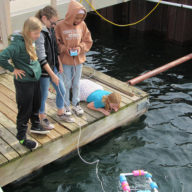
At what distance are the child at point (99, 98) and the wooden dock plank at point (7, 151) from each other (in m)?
1.70

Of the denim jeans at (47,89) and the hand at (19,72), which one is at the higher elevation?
the hand at (19,72)

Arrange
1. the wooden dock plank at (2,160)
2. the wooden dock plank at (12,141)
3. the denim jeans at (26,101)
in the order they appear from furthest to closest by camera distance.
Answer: the wooden dock plank at (12,141) → the wooden dock plank at (2,160) → the denim jeans at (26,101)

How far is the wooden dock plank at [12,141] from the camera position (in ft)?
14.0

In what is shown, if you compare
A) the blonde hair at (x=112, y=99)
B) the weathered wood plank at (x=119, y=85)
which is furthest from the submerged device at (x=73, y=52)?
the weathered wood plank at (x=119, y=85)

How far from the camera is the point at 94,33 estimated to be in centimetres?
1218

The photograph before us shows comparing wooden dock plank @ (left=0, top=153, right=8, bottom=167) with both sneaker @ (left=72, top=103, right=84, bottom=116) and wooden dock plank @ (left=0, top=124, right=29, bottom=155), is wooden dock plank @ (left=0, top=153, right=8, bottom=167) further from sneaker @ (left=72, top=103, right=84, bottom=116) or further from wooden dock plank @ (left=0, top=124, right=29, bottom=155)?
sneaker @ (left=72, top=103, right=84, bottom=116)

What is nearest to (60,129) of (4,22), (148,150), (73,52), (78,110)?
(78,110)

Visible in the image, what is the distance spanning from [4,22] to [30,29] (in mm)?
2722

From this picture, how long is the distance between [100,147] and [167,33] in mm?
6965

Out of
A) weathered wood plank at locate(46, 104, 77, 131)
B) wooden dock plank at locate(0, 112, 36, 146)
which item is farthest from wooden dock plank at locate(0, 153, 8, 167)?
weathered wood plank at locate(46, 104, 77, 131)

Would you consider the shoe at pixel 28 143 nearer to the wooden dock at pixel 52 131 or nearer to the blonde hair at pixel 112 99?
the wooden dock at pixel 52 131

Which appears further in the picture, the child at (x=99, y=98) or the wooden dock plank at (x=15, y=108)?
the child at (x=99, y=98)

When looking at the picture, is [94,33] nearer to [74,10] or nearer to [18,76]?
[74,10]

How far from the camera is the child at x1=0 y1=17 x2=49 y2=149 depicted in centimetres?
349
